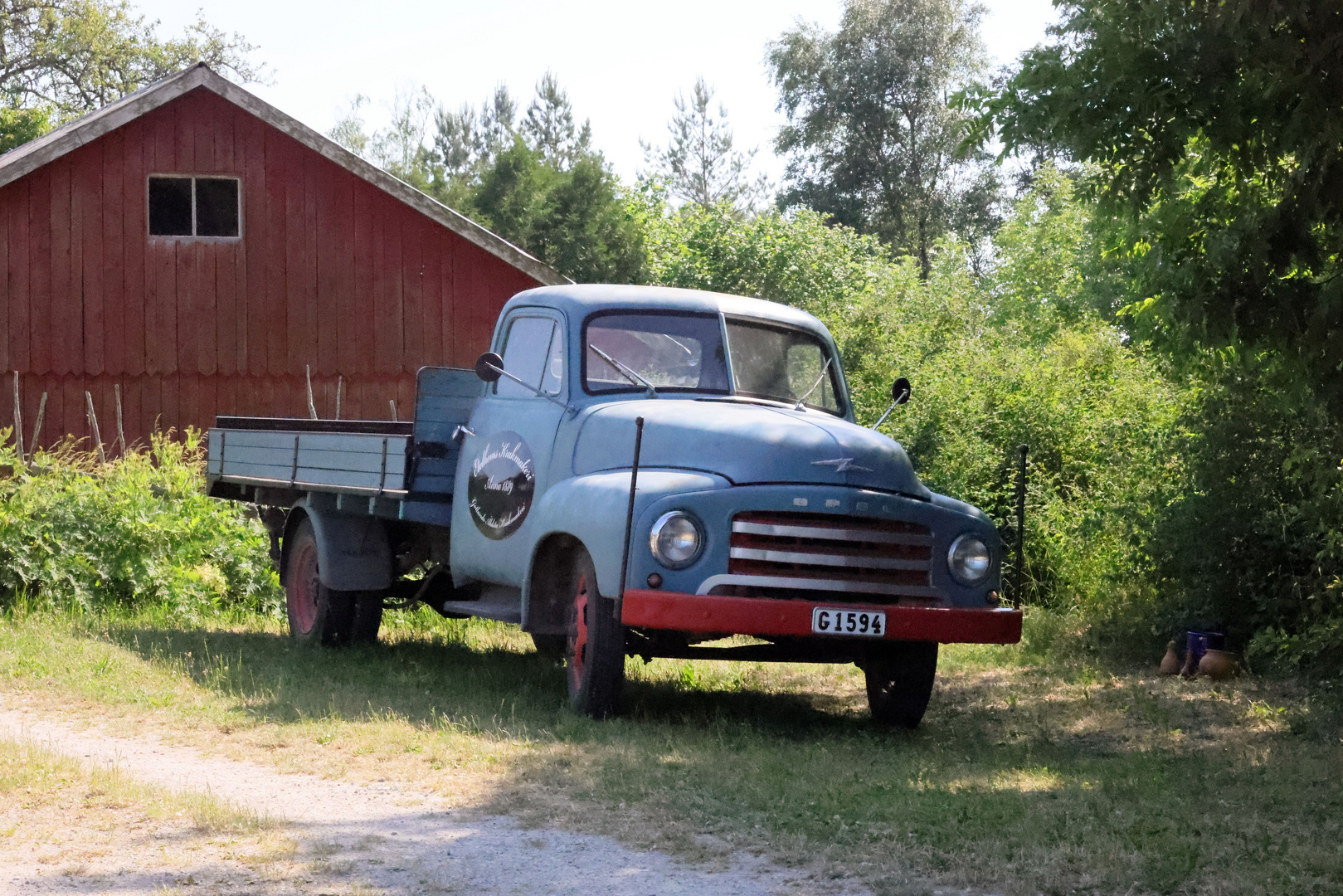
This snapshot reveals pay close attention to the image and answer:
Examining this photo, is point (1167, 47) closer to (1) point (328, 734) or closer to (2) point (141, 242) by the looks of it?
(1) point (328, 734)

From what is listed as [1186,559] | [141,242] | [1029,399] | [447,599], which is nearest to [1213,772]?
[1186,559]

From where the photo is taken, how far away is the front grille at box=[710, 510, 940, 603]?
7.12 metres

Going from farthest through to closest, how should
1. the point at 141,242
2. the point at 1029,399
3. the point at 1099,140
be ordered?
the point at 141,242, the point at 1029,399, the point at 1099,140

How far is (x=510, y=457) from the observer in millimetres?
8719

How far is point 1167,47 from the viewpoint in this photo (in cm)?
670

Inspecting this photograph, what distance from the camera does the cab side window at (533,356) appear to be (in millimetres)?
8750

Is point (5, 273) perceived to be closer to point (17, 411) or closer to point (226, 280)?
point (17, 411)

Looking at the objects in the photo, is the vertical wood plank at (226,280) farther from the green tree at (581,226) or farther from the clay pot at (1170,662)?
the green tree at (581,226)

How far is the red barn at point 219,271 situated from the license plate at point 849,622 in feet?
39.8

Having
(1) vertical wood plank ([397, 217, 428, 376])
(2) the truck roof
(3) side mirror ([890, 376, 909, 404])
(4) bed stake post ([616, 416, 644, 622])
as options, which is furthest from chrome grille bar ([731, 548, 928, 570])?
(1) vertical wood plank ([397, 217, 428, 376])

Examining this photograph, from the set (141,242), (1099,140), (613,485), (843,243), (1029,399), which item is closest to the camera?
(1099,140)

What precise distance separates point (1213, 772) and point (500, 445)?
432 cm

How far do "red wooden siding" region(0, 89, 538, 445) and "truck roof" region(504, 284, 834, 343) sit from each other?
10257mm

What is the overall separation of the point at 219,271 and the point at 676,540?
12.9 metres
